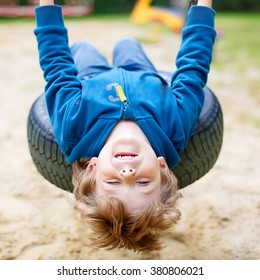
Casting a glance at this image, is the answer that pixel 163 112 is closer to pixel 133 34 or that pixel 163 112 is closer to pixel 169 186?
pixel 169 186

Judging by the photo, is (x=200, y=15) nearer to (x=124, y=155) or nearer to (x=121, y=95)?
(x=121, y=95)

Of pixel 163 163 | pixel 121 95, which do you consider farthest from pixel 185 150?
pixel 121 95

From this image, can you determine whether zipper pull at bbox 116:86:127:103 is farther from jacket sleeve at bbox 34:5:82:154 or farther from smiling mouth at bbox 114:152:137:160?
smiling mouth at bbox 114:152:137:160

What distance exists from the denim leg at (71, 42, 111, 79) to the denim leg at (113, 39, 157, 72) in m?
0.08

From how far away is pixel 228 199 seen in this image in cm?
254

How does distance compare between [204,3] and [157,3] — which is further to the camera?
[157,3]

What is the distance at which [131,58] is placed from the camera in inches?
87.6

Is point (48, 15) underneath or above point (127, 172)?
above

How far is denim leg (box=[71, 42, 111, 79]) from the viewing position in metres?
2.15

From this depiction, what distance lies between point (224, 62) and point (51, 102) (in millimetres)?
3716

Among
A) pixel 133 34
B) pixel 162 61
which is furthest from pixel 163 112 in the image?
pixel 133 34

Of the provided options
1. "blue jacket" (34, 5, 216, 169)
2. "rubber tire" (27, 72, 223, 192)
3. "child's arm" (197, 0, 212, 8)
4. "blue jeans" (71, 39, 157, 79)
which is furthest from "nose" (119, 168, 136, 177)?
"child's arm" (197, 0, 212, 8)

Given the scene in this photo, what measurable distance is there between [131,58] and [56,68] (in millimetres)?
485

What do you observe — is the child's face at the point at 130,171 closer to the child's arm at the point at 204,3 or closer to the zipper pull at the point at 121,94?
the zipper pull at the point at 121,94
